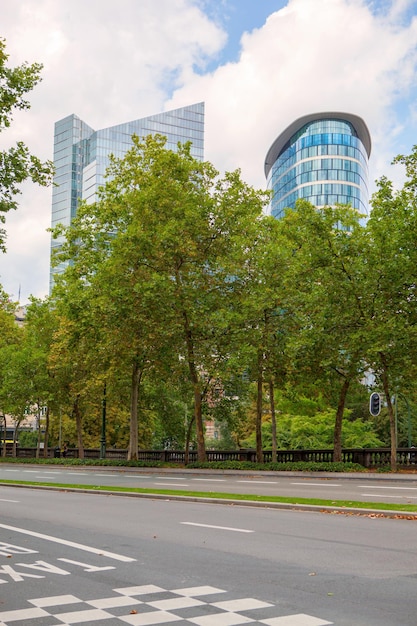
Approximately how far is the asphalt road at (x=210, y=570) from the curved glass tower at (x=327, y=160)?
4736 inches

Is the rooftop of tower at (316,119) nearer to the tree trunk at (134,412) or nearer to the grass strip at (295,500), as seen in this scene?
the tree trunk at (134,412)

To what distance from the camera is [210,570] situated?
839 cm

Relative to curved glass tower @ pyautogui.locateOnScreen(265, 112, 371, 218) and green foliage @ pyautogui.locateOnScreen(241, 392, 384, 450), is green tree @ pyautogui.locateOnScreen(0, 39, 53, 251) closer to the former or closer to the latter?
green foliage @ pyautogui.locateOnScreen(241, 392, 384, 450)

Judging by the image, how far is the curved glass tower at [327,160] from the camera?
13088cm

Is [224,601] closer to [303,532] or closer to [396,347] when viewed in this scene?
[303,532]

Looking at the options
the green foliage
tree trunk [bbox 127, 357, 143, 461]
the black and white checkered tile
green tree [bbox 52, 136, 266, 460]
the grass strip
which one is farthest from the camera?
the green foliage

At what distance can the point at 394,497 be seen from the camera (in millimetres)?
17734

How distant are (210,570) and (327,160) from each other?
128 m

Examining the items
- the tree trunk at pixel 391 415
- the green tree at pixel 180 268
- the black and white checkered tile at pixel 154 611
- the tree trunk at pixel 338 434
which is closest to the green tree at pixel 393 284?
the tree trunk at pixel 391 415

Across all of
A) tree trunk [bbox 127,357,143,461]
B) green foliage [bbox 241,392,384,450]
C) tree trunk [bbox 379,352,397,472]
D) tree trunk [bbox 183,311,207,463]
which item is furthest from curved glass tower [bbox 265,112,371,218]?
tree trunk [bbox 379,352,397,472]

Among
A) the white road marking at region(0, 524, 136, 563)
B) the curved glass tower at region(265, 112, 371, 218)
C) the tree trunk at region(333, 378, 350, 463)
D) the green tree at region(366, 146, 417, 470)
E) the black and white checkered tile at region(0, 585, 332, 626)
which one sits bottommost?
the white road marking at region(0, 524, 136, 563)

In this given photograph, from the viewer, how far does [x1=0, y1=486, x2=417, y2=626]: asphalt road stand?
6363 mm

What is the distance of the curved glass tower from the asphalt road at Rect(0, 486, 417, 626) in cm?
12030

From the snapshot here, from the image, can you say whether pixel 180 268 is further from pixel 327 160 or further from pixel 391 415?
pixel 327 160
